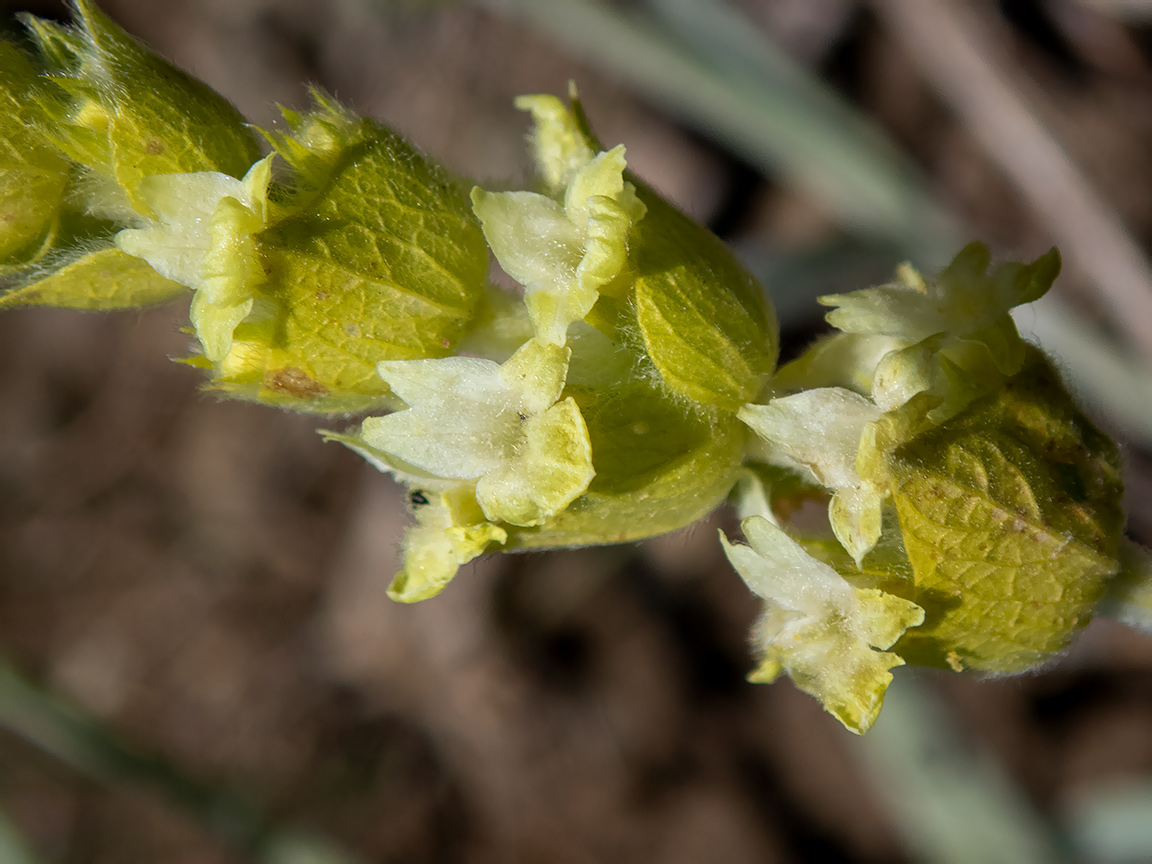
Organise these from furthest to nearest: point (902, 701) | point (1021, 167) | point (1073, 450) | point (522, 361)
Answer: point (1021, 167), point (902, 701), point (1073, 450), point (522, 361)

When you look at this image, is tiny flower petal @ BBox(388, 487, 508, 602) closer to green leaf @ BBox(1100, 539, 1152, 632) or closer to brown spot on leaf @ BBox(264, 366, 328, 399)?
brown spot on leaf @ BBox(264, 366, 328, 399)

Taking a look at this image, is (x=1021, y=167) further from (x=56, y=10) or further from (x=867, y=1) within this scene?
(x=56, y=10)

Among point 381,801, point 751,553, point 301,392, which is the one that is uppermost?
point 751,553

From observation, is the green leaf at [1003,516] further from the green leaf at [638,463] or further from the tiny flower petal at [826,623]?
the green leaf at [638,463]

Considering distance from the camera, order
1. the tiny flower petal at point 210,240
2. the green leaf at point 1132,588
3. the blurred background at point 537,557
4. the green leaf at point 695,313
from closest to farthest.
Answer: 1. the tiny flower petal at point 210,240
2. the green leaf at point 695,313
3. the green leaf at point 1132,588
4. the blurred background at point 537,557

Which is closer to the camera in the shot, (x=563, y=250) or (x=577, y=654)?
(x=563, y=250)

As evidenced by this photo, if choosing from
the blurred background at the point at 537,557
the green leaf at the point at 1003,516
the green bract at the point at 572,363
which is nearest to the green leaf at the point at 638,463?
the green bract at the point at 572,363

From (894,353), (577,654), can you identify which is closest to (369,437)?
(894,353)
